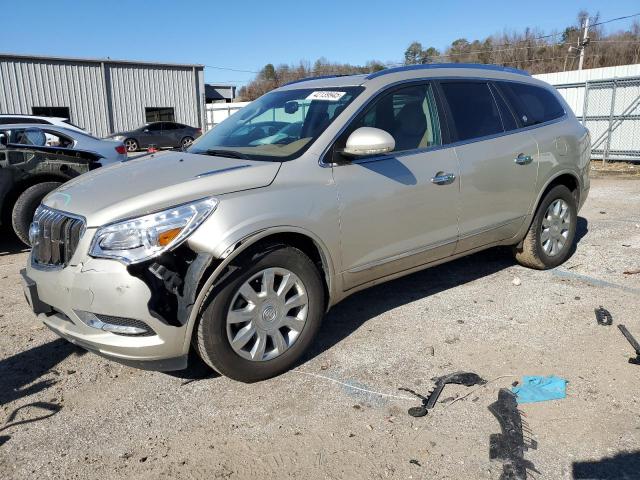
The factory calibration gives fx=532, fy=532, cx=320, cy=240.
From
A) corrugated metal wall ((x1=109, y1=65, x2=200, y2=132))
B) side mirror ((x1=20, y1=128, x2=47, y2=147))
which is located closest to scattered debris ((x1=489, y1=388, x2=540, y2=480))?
side mirror ((x1=20, y1=128, x2=47, y2=147))

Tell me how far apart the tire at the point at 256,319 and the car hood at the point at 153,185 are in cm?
46

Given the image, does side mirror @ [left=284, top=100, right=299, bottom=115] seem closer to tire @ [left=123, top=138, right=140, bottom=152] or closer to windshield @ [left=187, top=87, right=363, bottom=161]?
windshield @ [left=187, top=87, right=363, bottom=161]

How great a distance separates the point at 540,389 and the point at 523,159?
7.23ft

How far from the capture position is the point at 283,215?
3.15 meters

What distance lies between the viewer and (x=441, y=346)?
147 inches

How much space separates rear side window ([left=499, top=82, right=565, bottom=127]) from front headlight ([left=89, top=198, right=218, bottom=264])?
3.27 metres

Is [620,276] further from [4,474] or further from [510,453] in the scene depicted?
[4,474]

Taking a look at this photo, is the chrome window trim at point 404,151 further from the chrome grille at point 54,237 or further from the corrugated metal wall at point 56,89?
the corrugated metal wall at point 56,89

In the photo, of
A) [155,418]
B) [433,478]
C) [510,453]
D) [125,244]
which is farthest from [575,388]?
[125,244]

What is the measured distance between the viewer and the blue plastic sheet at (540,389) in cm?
305

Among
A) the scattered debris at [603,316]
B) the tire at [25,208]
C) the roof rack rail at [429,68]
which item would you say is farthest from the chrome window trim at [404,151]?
the tire at [25,208]

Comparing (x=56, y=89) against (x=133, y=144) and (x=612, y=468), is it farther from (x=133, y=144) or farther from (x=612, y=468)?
(x=612, y=468)

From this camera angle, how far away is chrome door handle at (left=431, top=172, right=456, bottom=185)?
3.95 m

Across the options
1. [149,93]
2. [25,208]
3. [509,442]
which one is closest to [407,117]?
[509,442]
